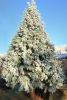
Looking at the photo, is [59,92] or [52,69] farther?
[59,92]

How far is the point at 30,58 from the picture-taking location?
81.8 feet

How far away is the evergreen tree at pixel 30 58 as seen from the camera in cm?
2489

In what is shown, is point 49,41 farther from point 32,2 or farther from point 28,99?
point 28,99

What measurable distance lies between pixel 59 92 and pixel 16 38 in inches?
298

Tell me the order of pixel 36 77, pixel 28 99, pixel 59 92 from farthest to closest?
pixel 59 92 → pixel 28 99 → pixel 36 77

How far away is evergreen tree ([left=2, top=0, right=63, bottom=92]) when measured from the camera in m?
24.9

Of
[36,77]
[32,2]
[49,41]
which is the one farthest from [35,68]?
[32,2]

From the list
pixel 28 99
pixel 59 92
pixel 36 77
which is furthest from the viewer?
pixel 59 92

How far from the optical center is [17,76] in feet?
82.0

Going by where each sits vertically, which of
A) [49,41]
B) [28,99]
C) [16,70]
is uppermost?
[49,41]

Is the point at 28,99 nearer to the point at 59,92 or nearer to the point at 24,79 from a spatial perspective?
the point at 24,79

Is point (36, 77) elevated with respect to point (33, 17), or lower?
lower

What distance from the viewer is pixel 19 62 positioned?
25.2 metres

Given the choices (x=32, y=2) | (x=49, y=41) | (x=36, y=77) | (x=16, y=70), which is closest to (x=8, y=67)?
(x=16, y=70)
